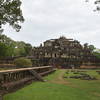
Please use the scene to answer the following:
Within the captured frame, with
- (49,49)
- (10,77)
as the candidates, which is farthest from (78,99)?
(49,49)

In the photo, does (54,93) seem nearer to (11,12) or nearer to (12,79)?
(12,79)

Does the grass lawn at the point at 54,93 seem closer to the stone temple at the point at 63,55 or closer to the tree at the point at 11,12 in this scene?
the tree at the point at 11,12

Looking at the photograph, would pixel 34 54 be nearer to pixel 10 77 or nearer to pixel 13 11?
pixel 13 11

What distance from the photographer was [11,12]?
1745cm

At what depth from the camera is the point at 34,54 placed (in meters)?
56.4

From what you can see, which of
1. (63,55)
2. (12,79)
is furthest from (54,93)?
(63,55)

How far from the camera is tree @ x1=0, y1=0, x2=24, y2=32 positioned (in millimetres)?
16906

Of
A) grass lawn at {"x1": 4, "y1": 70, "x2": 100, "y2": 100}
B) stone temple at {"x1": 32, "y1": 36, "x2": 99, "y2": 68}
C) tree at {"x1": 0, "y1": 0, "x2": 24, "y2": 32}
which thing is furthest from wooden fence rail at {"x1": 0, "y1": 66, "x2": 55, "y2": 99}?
stone temple at {"x1": 32, "y1": 36, "x2": 99, "y2": 68}

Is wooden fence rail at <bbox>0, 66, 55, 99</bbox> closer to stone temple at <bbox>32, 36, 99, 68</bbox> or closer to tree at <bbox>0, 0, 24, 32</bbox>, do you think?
tree at <bbox>0, 0, 24, 32</bbox>

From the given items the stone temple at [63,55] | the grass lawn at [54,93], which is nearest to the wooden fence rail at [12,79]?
the grass lawn at [54,93]

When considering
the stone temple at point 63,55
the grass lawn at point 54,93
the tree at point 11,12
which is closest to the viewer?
the grass lawn at point 54,93

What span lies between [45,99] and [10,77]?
3.87 meters

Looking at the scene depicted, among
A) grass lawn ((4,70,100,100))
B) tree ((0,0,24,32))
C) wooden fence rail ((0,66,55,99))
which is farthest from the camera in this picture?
tree ((0,0,24,32))

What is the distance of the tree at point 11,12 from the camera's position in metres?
16.9
